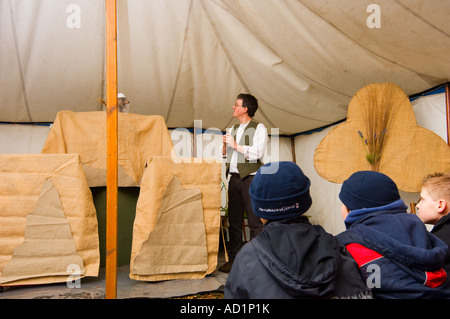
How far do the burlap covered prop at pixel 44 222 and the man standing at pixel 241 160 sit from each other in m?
0.92

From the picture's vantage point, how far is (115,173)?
142cm

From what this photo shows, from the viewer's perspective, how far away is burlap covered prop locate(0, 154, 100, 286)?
1623mm

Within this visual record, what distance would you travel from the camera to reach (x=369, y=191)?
3.05 feet

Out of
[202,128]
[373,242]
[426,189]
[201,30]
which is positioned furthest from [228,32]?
[373,242]

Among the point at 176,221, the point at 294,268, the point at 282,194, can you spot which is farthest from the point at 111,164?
the point at 294,268

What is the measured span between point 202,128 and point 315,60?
6.20ft

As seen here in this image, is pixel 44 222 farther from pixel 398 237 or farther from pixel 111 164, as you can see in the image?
pixel 398 237

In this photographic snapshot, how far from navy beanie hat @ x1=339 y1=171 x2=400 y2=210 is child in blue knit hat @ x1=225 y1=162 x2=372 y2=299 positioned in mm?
229

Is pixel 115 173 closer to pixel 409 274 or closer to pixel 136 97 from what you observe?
pixel 409 274

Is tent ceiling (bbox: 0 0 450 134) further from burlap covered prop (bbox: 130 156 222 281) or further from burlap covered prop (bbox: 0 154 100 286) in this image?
burlap covered prop (bbox: 0 154 100 286)

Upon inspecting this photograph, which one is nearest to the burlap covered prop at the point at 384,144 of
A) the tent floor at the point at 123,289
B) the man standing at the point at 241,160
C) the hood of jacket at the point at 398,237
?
the man standing at the point at 241,160

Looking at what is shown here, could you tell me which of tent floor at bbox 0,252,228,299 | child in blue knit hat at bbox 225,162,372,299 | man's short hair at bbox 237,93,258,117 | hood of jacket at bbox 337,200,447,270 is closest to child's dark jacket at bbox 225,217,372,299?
child in blue knit hat at bbox 225,162,372,299

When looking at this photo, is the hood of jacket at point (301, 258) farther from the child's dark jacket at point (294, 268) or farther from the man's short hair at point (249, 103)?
the man's short hair at point (249, 103)

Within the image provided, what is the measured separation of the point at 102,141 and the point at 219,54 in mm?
1345
